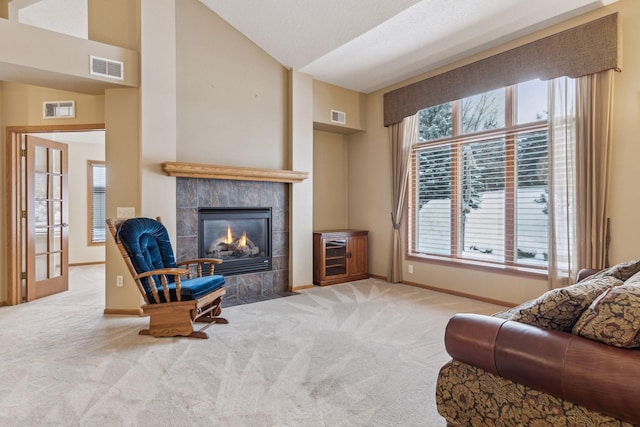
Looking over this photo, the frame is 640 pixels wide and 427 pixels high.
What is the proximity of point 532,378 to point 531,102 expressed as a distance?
11.8ft

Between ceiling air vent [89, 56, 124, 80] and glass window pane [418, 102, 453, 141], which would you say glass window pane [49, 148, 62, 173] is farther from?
glass window pane [418, 102, 453, 141]

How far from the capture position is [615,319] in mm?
1304

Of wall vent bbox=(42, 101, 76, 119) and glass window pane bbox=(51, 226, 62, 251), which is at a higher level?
wall vent bbox=(42, 101, 76, 119)

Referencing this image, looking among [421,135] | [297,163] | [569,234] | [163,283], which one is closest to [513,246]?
[569,234]

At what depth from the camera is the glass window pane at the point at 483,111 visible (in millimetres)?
4234

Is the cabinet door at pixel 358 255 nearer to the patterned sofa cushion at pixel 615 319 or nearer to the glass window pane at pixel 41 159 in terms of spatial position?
the patterned sofa cushion at pixel 615 319

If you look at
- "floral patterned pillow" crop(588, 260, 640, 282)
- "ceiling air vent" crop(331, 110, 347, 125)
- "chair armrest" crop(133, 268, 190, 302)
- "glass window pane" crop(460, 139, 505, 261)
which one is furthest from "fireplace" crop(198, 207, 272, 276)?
"floral patterned pillow" crop(588, 260, 640, 282)

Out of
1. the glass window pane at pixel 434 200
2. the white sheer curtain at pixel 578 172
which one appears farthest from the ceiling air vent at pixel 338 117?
the white sheer curtain at pixel 578 172

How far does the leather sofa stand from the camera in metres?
1.22

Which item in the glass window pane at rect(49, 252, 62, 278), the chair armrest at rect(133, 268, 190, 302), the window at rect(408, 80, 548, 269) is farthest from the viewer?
the glass window pane at rect(49, 252, 62, 278)

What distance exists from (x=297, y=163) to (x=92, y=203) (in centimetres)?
505

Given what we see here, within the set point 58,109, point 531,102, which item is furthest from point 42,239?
point 531,102

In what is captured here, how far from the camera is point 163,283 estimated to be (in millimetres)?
3051

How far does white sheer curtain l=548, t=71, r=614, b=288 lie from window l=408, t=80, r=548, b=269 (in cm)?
23
